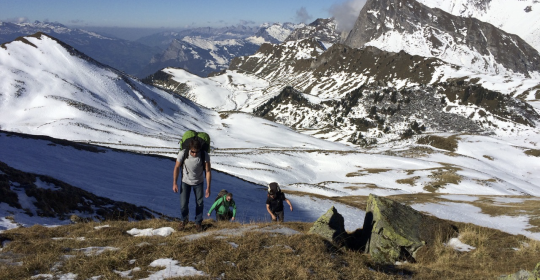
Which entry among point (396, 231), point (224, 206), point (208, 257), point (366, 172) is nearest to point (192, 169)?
point (208, 257)

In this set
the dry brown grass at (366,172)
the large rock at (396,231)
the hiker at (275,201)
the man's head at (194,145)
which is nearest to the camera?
the man's head at (194,145)

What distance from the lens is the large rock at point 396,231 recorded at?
37.1ft

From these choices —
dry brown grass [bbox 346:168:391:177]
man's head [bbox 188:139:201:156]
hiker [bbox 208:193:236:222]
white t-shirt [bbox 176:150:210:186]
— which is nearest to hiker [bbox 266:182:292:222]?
hiker [bbox 208:193:236:222]

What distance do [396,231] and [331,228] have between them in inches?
102

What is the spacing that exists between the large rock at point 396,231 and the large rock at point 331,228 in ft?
4.25

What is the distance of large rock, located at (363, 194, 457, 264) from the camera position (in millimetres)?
11312

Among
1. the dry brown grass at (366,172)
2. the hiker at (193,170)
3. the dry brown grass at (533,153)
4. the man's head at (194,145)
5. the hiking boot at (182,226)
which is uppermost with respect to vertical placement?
the dry brown grass at (533,153)

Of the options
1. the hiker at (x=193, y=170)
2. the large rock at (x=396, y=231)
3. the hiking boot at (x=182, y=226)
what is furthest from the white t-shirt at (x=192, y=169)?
the large rock at (x=396, y=231)

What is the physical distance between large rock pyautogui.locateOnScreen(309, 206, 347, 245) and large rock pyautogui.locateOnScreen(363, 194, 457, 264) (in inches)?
51.0

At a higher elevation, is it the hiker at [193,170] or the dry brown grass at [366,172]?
the hiker at [193,170]

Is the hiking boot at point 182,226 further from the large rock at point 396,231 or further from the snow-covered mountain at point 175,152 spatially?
the snow-covered mountain at point 175,152

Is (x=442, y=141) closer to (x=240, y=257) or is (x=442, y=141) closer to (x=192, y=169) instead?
(x=192, y=169)

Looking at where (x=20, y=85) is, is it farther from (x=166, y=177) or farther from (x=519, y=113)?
(x=519, y=113)

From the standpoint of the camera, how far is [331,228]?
37.2 ft
